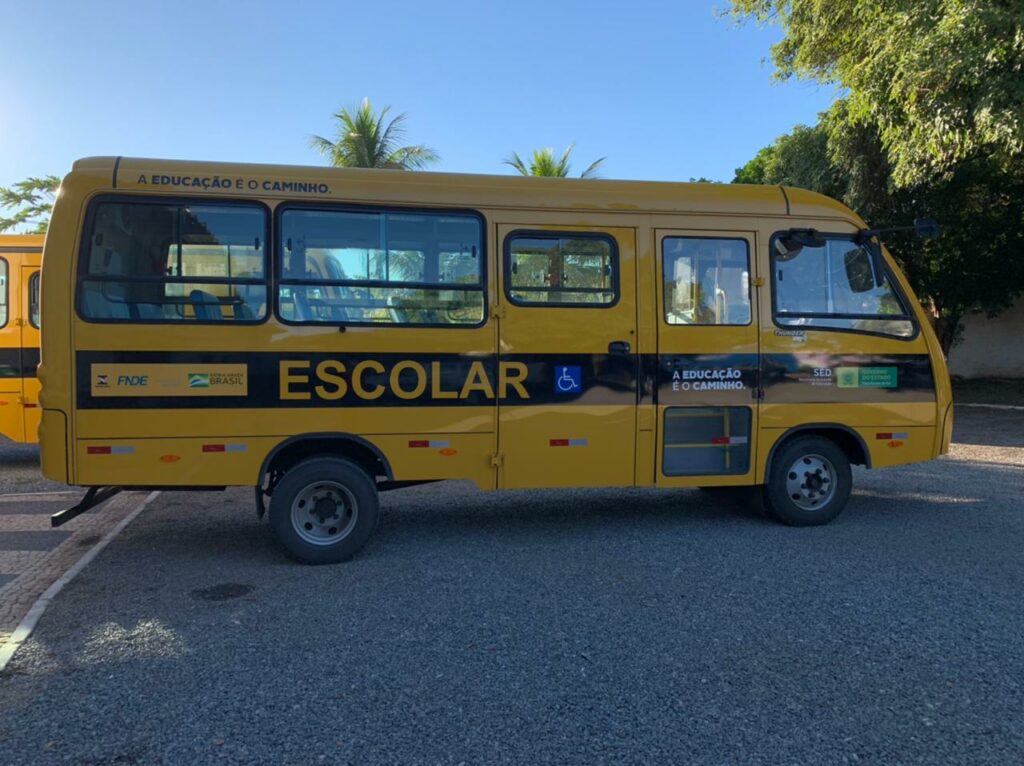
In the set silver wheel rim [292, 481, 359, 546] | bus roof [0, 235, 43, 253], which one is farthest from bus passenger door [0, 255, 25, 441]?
silver wheel rim [292, 481, 359, 546]

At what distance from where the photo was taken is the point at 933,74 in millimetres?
9258

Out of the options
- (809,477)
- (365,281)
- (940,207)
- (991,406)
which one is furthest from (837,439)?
(940,207)

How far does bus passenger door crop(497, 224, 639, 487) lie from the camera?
20.1ft

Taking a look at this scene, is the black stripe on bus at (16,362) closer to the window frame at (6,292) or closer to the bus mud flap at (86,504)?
the window frame at (6,292)

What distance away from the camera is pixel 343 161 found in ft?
58.3

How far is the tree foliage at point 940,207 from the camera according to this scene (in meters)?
14.0

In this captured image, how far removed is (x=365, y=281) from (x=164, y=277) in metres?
1.51

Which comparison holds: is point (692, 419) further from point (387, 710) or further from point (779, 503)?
point (387, 710)

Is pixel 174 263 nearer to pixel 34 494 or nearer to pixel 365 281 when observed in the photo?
pixel 365 281

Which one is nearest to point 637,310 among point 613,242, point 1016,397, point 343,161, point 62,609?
point 613,242

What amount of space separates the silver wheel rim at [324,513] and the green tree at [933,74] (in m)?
8.80

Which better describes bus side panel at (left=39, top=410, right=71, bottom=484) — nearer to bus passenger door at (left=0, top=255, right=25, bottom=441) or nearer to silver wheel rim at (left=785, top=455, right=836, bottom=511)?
bus passenger door at (left=0, top=255, right=25, bottom=441)

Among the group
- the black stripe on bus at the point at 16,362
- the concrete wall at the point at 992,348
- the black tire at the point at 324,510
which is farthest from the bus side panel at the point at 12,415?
the concrete wall at the point at 992,348

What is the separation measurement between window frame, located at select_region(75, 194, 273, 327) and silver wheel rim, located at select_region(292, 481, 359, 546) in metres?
1.41
